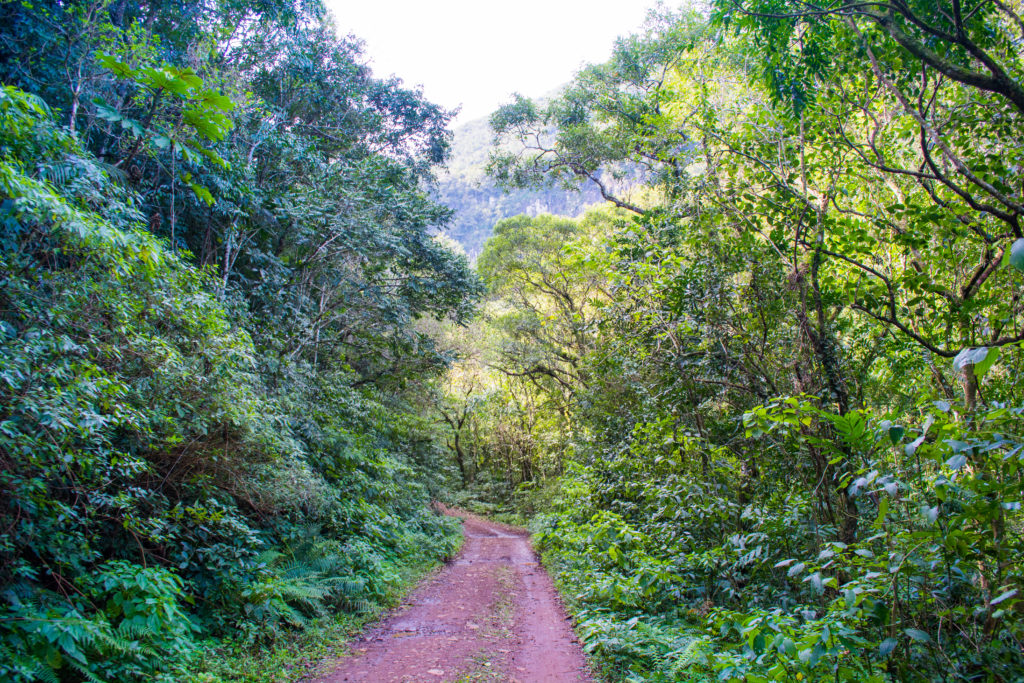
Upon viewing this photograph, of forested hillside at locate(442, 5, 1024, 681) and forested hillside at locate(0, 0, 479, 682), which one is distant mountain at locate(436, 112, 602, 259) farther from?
forested hillside at locate(442, 5, 1024, 681)

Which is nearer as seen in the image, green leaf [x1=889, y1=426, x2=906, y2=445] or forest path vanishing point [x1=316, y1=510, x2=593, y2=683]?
green leaf [x1=889, y1=426, x2=906, y2=445]

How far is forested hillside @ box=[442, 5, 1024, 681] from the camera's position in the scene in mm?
2455

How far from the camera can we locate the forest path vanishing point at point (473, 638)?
4699 millimetres

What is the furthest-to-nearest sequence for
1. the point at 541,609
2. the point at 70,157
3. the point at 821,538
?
the point at 541,609 → the point at 70,157 → the point at 821,538

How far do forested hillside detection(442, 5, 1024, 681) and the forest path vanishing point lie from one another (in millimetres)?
502

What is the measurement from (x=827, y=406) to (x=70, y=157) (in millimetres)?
7363

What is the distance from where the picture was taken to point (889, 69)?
4.09 meters

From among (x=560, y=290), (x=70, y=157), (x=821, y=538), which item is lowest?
(x=821, y=538)

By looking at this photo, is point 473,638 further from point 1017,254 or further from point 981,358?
point 1017,254

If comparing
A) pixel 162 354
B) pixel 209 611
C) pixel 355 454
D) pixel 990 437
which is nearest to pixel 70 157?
pixel 162 354

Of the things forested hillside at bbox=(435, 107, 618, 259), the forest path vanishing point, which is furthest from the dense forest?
forested hillside at bbox=(435, 107, 618, 259)

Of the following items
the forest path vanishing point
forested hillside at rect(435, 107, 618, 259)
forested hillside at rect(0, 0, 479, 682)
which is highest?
forested hillside at rect(435, 107, 618, 259)

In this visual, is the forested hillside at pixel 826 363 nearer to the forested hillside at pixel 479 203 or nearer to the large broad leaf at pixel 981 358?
the large broad leaf at pixel 981 358

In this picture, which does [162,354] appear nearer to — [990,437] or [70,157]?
[70,157]
